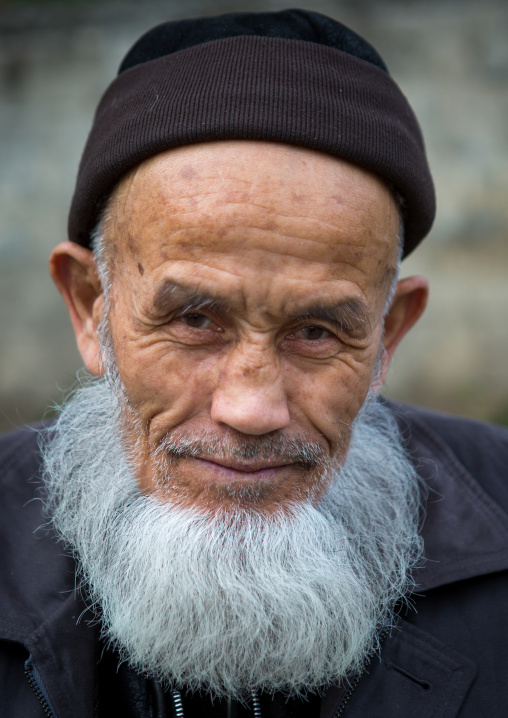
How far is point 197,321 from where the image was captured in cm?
214

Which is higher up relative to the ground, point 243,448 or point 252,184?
point 252,184

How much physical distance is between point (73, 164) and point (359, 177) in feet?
17.8

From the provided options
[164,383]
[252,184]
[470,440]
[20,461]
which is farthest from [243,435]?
[470,440]

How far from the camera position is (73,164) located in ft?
23.0

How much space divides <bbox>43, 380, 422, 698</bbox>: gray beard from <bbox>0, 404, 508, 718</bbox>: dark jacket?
79 millimetres

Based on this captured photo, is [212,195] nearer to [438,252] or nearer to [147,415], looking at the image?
[147,415]

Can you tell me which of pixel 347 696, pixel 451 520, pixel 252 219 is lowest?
pixel 347 696

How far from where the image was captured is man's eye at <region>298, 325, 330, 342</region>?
2.20 m

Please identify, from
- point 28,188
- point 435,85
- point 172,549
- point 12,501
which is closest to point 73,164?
point 28,188

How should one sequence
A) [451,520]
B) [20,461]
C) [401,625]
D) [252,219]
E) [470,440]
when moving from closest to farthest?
[252,219], [401,625], [451,520], [20,461], [470,440]

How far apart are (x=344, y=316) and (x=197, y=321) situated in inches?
17.7

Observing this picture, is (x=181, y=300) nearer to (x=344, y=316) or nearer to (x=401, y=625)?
(x=344, y=316)

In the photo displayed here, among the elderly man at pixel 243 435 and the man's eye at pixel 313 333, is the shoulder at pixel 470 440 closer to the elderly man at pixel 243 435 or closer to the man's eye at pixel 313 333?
the elderly man at pixel 243 435

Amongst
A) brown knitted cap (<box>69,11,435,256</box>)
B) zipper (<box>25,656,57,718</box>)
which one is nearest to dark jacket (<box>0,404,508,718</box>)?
zipper (<box>25,656,57,718</box>)
